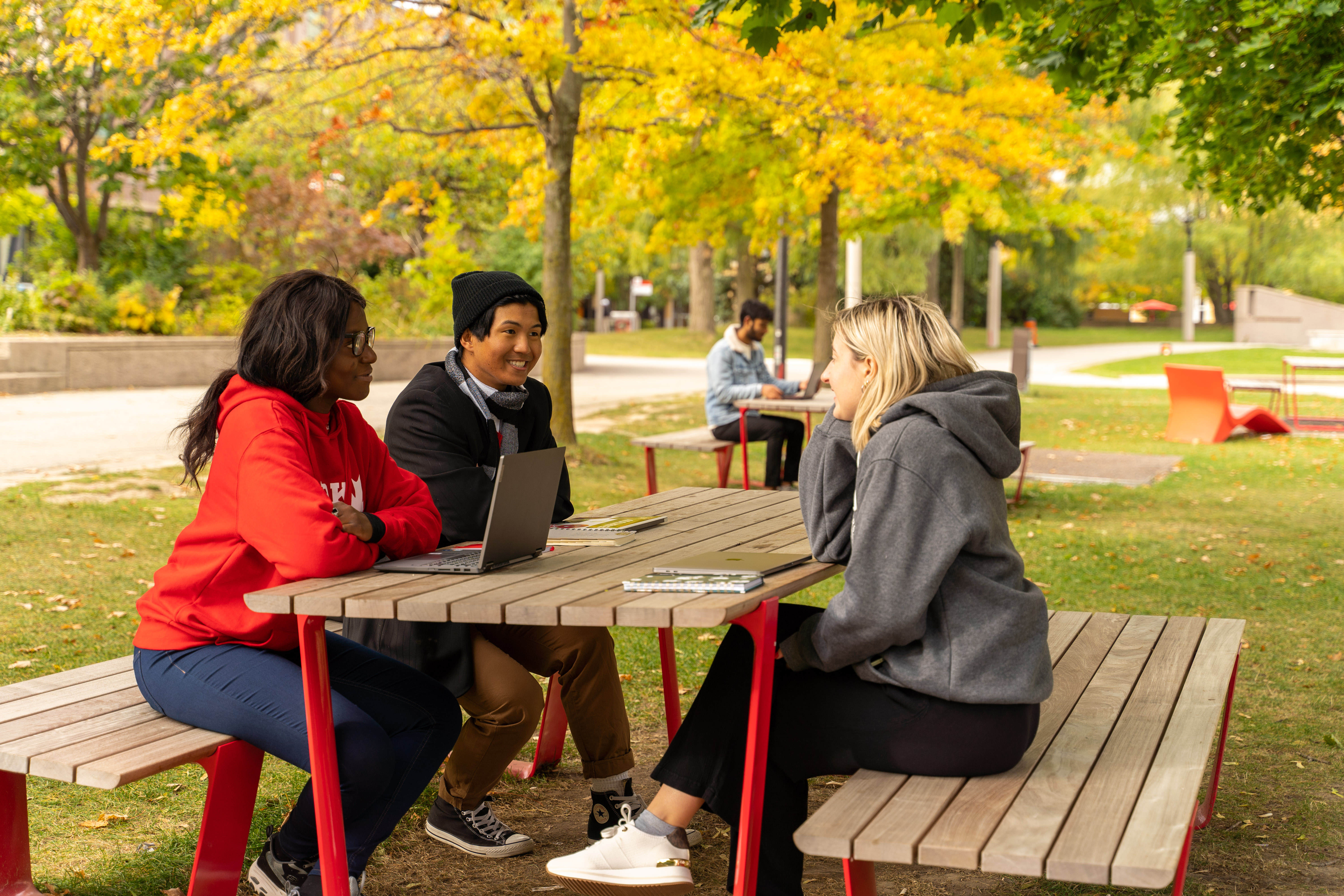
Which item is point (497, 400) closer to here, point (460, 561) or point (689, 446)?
point (460, 561)

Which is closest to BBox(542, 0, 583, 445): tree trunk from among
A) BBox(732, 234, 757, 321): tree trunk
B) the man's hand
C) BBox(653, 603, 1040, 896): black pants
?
the man's hand

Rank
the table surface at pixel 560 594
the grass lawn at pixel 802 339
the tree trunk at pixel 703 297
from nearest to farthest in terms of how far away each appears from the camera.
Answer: the table surface at pixel 560 594, the grass lawn at pixel 802 339, the tree trunk at pixel 703 297

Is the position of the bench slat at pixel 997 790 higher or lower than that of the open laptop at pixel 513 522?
lower

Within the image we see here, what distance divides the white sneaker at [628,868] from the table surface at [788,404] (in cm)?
663

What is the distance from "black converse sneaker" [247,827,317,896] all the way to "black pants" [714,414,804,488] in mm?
7092

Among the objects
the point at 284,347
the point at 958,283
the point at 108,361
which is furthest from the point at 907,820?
the point at 958,283

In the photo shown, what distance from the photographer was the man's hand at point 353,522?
2.93 m

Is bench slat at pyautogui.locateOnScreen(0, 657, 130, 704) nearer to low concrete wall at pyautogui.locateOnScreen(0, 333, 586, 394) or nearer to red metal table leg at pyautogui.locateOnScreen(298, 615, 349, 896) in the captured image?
red metal table leg at pyautogui.locateOnScreen(298, 615, 349, 896)

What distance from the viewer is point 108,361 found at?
17.3 m

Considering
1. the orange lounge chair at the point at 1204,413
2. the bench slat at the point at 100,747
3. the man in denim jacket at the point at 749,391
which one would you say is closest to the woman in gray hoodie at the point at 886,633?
the bench slat at the point at 100,747

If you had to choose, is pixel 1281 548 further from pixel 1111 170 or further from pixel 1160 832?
pixel 1111 170

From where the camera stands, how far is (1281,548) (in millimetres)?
8312

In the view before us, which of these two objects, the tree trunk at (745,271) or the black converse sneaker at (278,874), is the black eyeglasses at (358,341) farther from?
the tree trunk at (745,271)

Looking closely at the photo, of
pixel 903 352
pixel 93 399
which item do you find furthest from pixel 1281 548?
pixel 93 399
